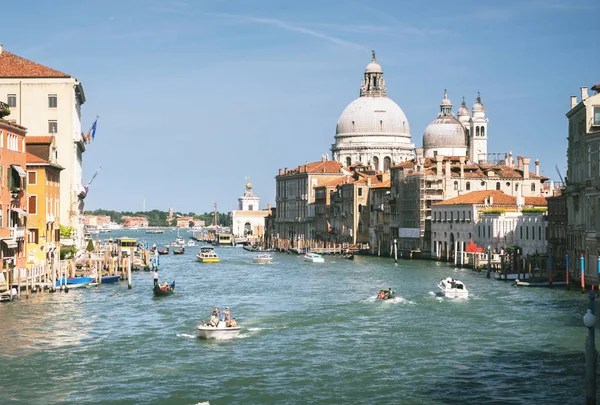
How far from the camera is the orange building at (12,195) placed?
144ft

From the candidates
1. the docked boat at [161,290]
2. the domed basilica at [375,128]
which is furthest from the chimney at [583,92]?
the domed basilica at [375,128]

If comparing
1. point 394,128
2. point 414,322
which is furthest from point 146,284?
point 394,128

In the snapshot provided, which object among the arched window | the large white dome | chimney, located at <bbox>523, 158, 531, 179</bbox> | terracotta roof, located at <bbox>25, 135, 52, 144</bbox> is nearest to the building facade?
terracotta roof, located at <bbox>25, 135, 52, 144</bbox>

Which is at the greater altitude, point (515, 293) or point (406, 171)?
point (406, 171)

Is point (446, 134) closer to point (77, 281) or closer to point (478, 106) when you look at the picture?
point (478, 106)

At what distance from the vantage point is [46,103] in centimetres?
6481

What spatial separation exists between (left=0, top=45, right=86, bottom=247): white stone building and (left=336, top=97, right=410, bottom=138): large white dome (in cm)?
8031

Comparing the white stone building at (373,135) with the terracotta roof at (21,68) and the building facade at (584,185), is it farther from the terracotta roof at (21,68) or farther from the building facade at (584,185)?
the building facade at (584,185)

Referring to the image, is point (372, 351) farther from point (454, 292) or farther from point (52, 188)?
point (52, 188)

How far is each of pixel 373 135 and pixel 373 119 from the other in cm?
208

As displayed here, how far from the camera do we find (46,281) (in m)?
48.2

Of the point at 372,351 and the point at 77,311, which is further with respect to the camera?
the point at 77,311

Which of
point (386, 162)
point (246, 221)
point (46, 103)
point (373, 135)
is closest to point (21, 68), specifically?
point (46, 103)

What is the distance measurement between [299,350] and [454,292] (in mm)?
15654
